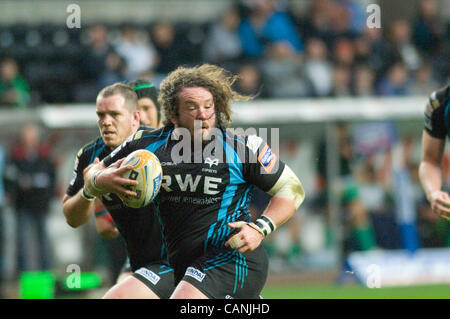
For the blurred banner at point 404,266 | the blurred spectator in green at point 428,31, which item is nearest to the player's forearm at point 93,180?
the blurred banner at point 404,266

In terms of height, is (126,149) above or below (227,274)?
above

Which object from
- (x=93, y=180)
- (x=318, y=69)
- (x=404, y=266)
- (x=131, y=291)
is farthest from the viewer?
(x=318, y=69)

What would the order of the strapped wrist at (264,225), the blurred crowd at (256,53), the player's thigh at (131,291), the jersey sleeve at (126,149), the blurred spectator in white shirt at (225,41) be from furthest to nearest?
1. the blurred spectator in white shirt at (225,41)
2. the blurred crowd at (256,53)
3. the player's thigh at (131,291)
4. the jersey sleeve at (126,149)
5. the strapped wrist at (264,225)

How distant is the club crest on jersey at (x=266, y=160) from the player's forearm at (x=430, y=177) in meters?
1.59

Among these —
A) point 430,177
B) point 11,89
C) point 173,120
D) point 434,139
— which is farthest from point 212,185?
point 11,89

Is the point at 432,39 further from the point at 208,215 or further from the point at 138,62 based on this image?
the point at 208,215

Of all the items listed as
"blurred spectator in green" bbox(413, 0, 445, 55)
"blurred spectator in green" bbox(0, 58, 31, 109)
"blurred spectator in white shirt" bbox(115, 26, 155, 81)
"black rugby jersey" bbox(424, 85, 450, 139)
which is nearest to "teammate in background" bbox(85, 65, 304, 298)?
"black rugby jersey" bbox(424, 85, 450, 139)

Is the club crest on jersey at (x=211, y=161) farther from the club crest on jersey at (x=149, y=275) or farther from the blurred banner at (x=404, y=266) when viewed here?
the blurred banner at (x=404, y=266)

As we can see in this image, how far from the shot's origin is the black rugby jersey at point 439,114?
6020 millimetres

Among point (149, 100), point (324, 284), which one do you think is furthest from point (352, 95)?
point (149, 100)

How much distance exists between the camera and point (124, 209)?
600 cm

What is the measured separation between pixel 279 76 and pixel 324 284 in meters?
3.60

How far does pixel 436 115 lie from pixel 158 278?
247 centimetres

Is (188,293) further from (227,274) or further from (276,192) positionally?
(276,192)
